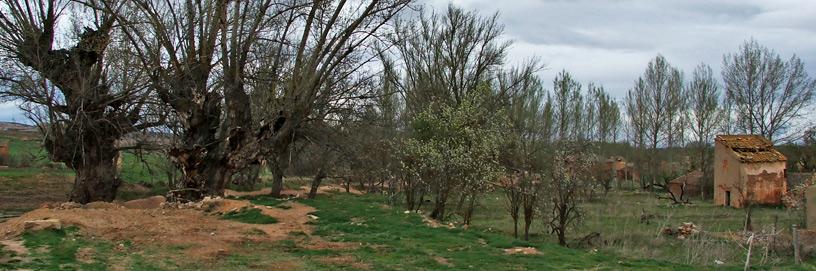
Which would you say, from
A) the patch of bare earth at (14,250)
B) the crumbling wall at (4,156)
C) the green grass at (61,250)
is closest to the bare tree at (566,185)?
the green grass at (61,250)

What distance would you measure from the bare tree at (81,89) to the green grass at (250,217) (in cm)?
547

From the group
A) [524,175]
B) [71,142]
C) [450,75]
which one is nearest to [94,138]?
[71,142]

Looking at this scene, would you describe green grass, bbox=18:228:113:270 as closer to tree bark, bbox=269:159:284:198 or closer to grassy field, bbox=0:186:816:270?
grassy field, bbox=0:186:816:270

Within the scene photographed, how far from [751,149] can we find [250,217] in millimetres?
25777

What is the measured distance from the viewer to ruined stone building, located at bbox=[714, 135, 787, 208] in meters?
31.1

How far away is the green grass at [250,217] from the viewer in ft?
51.4

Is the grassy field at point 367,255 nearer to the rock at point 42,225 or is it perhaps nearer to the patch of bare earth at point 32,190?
the rock at point 42,225

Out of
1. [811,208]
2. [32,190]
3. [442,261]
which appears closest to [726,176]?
[811,208]

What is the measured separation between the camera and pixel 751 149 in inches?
1282

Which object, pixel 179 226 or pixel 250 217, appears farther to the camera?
pixel 250 217

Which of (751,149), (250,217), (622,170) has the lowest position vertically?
(250,217)

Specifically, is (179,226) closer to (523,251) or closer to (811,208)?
(523,251)

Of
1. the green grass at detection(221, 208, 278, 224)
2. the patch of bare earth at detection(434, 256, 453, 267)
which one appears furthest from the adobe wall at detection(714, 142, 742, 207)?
the patch of bare earth at detection(434, 256, 453, 267)

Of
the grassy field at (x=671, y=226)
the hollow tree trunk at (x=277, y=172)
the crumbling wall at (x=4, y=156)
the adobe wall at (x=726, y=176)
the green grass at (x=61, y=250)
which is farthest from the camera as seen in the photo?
the crumbling wall at (x=4, y=156)
